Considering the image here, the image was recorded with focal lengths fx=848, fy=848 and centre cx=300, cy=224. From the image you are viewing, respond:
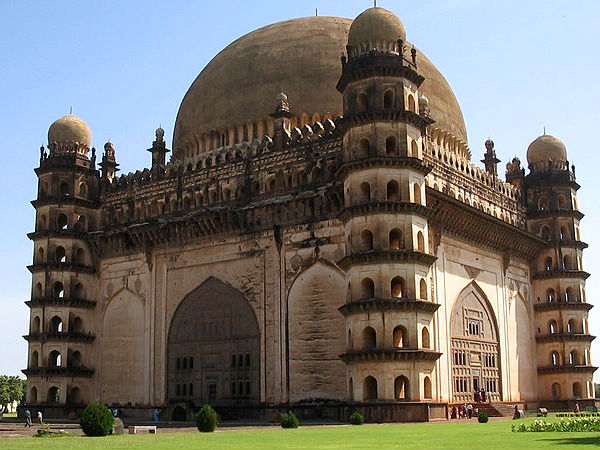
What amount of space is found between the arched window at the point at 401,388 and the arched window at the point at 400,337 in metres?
0.97

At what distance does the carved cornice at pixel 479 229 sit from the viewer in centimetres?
2877

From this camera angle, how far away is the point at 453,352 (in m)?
29.1

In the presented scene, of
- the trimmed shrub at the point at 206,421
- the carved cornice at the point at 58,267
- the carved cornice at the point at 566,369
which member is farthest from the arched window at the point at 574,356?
the carved cornice at the point at 58,267

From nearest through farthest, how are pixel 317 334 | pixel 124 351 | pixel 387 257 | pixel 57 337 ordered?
1. pixel 387 257
2. pixel 317 334
3. pixel 57 337
4. pixel 124 351

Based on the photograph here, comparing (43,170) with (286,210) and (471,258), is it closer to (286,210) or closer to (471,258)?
(286,210)

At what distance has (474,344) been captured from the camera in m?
30.7

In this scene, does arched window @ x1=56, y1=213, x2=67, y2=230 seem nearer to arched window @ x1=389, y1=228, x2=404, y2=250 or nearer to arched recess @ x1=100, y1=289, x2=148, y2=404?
arched recess @ x1=100, y1=289, x2=148, y2=404

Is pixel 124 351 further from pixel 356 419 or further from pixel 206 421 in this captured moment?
pixel 206 421

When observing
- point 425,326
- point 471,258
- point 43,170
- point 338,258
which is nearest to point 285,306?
point 338,258

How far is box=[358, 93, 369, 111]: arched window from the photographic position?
27.0 metres

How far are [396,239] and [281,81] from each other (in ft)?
32.9

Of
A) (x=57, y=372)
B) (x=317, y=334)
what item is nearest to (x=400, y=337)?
(x=317, y=334)

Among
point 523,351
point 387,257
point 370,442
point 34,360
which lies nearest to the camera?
point 370,442

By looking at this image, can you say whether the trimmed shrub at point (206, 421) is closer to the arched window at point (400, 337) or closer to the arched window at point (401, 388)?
the arched window at point (401, 388)
